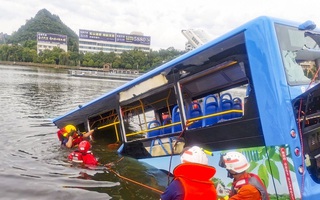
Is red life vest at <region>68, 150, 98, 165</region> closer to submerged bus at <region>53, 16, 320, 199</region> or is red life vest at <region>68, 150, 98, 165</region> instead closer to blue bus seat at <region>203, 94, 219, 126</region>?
submerged bus at <region>53, 16, 320, 199</region>

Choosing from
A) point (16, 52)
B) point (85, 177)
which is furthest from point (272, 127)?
point (16, 52)

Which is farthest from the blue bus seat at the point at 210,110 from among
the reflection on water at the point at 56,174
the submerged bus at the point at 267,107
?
the reflection on water at the point at 56,174

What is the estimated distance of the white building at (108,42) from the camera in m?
134

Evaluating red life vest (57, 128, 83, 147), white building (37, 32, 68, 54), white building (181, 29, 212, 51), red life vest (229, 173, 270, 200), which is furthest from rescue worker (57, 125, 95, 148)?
white building (37, 32, 68, 54)

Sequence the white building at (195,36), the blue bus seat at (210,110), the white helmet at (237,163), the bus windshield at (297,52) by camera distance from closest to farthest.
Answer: the white helmet at (237,163) < the bus windshield at (297,52) < the blue bus seat at (210,110) < the white building at (195,36)

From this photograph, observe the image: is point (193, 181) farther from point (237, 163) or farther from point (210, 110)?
point (210, 110)

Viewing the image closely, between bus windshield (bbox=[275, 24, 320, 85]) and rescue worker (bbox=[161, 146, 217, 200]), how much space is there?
194cm

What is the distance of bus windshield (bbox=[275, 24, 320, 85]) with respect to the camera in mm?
4691

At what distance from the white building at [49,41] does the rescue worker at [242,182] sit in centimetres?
14069

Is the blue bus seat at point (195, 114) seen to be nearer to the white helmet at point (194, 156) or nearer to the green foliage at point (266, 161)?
the green foliage at point (266, 161)

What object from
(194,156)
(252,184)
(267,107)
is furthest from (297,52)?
(194,156)

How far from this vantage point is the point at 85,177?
754cm

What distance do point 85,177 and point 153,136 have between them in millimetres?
1826

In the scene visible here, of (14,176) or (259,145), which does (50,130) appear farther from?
(259,145)
